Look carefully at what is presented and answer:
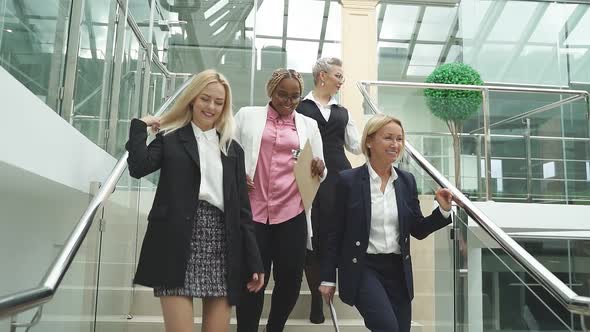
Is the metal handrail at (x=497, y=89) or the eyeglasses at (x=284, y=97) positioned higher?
the metal handrail at (x=497, y=89)

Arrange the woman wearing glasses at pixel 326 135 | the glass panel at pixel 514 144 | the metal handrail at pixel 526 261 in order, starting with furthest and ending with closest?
the glass panel at pixel 514 144 < the woman wearing glasses at pixel 326 135 < the metal handrail at pixel 526 261

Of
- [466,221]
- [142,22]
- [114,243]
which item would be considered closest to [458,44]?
[142,22]

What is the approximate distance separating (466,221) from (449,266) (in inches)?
10.8

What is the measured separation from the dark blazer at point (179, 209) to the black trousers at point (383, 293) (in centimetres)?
48

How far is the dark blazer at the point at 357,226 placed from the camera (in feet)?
7.99

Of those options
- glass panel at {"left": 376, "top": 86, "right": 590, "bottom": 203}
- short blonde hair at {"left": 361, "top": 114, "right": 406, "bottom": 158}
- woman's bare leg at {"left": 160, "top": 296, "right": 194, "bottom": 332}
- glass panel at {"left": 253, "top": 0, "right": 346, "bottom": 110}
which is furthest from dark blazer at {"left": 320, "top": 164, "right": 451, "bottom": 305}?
glass panel at {"left": 253, "top": 0, "right": 346, "bottom": 110}

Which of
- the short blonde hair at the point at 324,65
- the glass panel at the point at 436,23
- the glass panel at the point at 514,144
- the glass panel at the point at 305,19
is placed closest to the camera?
the short blonde hair at the point at 324,65

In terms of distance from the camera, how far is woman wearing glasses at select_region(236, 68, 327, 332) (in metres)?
2.62

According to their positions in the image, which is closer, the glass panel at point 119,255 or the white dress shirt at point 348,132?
the glass panel at point 119,255

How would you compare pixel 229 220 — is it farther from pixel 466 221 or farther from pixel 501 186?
pixel 501 186

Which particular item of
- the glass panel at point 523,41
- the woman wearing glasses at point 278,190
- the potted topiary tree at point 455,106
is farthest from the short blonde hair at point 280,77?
the glass panel at point 523,41

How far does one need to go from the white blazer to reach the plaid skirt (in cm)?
53

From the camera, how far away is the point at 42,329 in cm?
200

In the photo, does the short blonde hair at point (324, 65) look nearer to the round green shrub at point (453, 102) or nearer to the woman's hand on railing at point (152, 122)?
the woman's hand on railing at point (152, 122)
